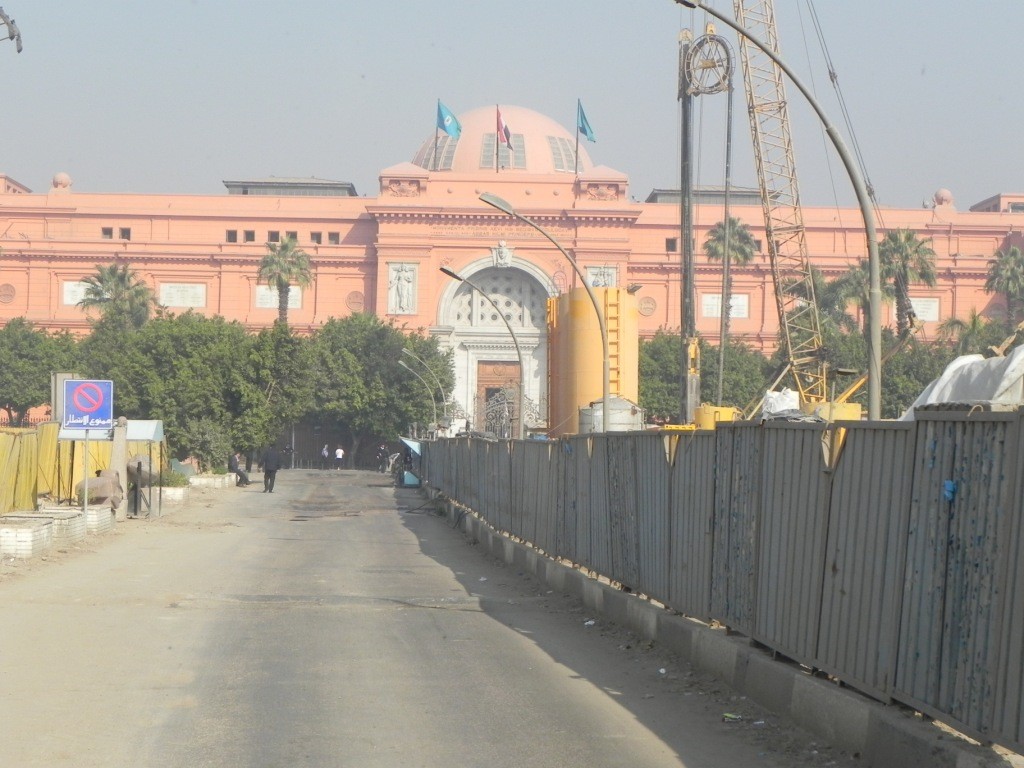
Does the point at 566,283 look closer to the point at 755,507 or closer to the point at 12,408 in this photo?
the point at 12,408

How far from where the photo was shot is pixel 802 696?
7.20 metres

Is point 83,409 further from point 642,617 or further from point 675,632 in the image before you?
point 675,632

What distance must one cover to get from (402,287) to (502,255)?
6611 mm

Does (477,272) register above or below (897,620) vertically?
above

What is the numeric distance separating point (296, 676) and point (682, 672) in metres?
2.69

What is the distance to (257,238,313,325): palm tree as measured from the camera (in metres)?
72.3

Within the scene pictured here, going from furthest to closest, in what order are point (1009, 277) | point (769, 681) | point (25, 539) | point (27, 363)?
point (27, 363) < point (1009, 277) < point (25, 539) < point (769, 681)

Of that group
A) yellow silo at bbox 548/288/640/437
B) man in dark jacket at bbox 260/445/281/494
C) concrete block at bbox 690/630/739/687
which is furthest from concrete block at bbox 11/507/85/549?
man in dark jacket at bbox 260/445/281/494

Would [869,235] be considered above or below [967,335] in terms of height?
below

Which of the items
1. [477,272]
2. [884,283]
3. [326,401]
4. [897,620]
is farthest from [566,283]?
[897,620]

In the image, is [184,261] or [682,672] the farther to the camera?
[184,261]

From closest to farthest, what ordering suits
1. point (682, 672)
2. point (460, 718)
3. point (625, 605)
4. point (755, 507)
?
point (460, 718) < point (755, 507) < point (682, 672) < point (625, 605)

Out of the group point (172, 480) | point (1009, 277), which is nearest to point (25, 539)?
point (172, 480)

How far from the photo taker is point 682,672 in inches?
364
